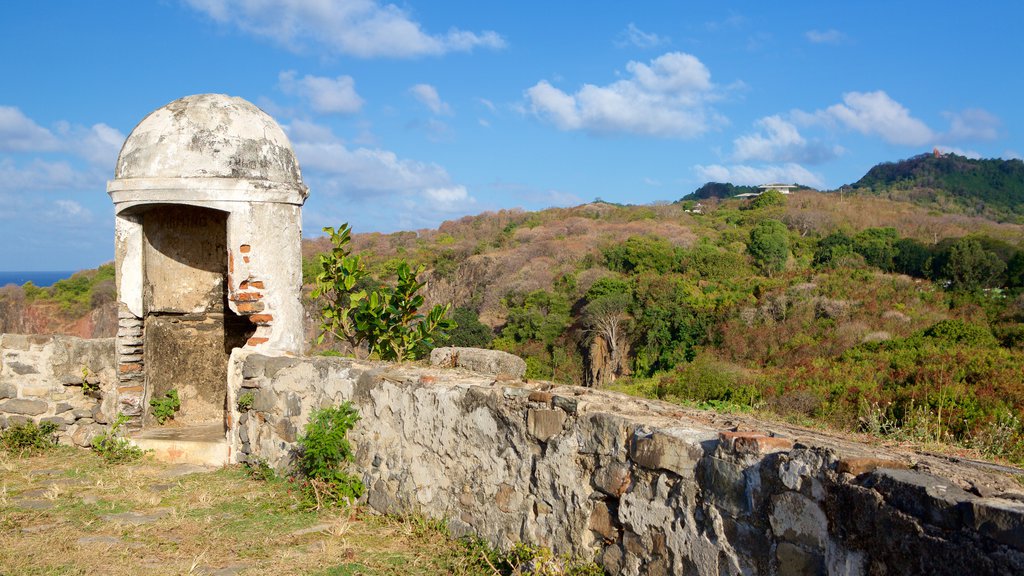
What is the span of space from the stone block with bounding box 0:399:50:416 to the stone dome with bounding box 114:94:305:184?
6.68ft

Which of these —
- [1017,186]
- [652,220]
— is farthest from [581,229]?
[1017,186]

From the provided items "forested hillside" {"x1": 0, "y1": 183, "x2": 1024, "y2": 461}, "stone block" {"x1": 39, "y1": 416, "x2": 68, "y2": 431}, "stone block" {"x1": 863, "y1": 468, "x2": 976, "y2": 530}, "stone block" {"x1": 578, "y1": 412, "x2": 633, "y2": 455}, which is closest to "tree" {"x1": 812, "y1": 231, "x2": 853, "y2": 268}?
"forested hillside" {"x1": 0, "y1": 183, "x2": 1024, "y2": 461}

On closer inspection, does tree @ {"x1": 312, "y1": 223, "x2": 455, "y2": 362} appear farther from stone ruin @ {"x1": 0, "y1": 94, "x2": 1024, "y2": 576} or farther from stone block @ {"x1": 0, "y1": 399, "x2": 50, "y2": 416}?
stone block @ {"x1": 0, "y1": 399, "x2": 50, "y2": 416}

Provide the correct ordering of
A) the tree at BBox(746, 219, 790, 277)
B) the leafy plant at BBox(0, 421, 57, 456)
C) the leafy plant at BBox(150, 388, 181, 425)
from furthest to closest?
1. the tree at BBox(746, 219, 790, 277)
2. the leafy plant at BBox(150, 388, 181, 425)
3. the leafy plant at BBox(0, 421, 57, 456)

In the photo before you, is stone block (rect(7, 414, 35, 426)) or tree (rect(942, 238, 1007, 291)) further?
tree (rect(942, 238, 1007, 291))

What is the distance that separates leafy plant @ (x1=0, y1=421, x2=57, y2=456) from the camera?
6387 millimetres

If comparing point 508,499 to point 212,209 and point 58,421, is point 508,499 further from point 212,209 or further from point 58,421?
point 58,421

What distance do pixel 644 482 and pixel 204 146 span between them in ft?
15.1

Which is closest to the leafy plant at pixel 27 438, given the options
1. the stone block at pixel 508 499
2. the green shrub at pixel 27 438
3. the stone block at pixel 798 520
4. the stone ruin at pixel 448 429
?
the green shrub at pixel 27 438

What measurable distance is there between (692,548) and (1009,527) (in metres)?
1.21

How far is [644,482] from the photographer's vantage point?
10.7 feet

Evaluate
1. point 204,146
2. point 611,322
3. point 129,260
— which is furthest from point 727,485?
point 611,322

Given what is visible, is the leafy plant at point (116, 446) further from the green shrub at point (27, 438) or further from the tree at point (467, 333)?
the tree at point (467, 333)

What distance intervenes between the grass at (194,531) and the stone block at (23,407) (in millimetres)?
982
